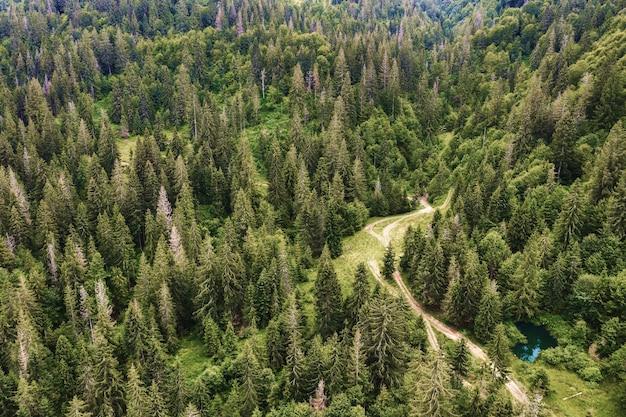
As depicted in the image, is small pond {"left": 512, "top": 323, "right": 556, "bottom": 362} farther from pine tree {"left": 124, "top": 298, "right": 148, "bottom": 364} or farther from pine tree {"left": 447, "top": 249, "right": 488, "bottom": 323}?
pine tree {"left": 124, "top": 298, "right": 148, "bottom": 364}

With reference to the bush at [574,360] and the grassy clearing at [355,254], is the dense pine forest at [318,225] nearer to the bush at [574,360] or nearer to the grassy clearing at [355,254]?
the bush at [574,360]

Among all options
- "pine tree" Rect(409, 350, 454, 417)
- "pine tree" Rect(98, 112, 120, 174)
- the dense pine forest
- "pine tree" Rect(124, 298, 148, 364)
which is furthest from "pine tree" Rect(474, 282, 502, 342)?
"pine tree" Rect(98, 112, 120, 174)

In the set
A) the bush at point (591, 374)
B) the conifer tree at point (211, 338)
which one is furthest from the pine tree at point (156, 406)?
the bush at point (591, 374)

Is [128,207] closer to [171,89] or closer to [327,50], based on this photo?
[171,89]

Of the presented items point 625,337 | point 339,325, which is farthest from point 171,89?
point 625,337

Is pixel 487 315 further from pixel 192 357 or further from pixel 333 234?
pixel 192 357

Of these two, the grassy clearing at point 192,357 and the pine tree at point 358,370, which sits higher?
the pine tree at point 358,370
